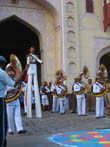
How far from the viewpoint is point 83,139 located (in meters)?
6.10

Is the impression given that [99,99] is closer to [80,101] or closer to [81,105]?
[80,101]

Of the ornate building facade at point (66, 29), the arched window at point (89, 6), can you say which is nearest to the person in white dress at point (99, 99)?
the ornate building facade at point (66, 29)

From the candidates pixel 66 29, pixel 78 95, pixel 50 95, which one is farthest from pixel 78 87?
pixel 66 29

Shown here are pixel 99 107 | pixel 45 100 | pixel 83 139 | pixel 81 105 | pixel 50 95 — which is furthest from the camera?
pixel 50 95

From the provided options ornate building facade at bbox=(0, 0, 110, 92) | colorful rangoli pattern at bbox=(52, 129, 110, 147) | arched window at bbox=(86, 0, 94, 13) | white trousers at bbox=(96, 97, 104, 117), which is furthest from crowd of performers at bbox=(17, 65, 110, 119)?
arched window at bbox=(86, 0, 94, 13)

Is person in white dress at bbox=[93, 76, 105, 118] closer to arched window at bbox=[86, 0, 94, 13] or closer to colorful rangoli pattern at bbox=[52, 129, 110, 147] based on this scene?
colorful rangoli pattern at bbox=[52, 129, 110, 147]

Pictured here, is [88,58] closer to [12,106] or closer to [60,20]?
[60,20]

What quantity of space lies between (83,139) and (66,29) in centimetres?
1096

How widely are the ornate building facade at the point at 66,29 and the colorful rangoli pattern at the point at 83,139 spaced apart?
930cm

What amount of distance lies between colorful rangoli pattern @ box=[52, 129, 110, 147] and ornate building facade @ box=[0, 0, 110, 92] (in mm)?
9305

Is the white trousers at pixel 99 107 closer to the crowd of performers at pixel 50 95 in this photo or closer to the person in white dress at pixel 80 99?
the crowd of performers at pixel 50 95

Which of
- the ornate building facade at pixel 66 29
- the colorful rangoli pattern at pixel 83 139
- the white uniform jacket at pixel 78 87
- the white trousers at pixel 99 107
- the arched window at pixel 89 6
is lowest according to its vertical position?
the colorful rangoli pattern at pixel 83 139

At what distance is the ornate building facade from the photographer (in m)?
16.0

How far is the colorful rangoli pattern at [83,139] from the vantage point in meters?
5.52
